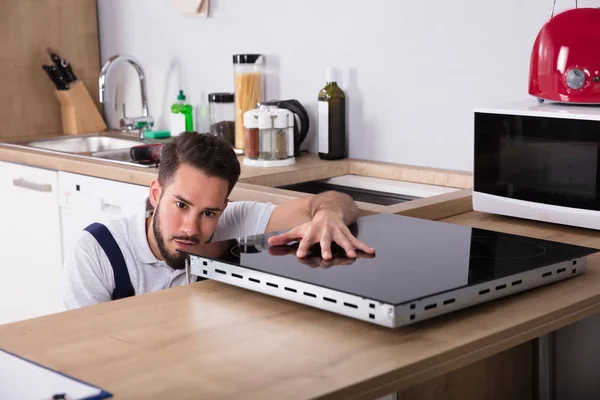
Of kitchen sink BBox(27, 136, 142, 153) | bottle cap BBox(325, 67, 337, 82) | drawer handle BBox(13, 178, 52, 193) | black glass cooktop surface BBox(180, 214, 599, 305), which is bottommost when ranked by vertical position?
drawer handle BBox(13, 178, 52, 193)

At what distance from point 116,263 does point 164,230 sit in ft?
0.38

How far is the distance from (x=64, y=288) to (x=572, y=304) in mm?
961

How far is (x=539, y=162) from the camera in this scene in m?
1.94

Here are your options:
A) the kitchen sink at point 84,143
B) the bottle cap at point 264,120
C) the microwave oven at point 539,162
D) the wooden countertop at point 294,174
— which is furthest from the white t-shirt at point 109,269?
the kitchen sink at point 84,143

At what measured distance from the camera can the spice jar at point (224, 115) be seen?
A: 119 inches

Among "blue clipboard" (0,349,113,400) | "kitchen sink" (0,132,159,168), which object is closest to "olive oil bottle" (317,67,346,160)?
"kitchen sink" (0,132,159,168)

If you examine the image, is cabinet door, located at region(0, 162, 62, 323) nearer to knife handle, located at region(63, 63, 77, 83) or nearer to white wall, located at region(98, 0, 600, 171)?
knife handle, located at region(63, 63, 77, 83)

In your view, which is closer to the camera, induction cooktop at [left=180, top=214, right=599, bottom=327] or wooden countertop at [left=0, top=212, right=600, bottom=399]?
wooden countertop at [left=0, top=212, right=600, bottom=399]

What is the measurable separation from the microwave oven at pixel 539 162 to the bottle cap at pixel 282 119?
2.57ft

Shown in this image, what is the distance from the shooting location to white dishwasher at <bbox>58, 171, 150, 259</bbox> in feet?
8.77

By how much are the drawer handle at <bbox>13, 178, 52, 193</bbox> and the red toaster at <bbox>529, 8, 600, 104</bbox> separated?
1716 mm

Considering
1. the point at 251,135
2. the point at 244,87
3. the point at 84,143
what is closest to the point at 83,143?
the point at 84,143

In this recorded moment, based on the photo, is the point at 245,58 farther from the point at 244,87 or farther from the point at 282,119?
the point at 282,119

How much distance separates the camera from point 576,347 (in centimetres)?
212
